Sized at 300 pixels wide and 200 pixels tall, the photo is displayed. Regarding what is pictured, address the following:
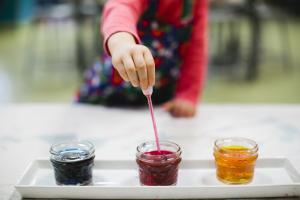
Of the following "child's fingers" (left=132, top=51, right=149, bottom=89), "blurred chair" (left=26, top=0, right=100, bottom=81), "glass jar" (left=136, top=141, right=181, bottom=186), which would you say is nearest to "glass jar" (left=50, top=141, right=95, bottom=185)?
"glass jar" (left=136, top=141, right=181, bottom=186)

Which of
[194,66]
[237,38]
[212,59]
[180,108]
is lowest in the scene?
[212,59]

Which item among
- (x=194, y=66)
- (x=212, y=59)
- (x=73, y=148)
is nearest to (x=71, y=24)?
(x=212, y=59)

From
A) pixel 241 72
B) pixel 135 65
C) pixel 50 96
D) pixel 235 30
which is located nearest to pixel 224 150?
pixel 135 65

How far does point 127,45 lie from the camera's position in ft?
2.95

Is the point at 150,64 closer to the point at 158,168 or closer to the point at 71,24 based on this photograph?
the point at 158,168

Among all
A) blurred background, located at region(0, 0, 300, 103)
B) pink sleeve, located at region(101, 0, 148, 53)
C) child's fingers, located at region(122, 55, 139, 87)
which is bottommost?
blurred background, located at region(0, 0, 300, 103)

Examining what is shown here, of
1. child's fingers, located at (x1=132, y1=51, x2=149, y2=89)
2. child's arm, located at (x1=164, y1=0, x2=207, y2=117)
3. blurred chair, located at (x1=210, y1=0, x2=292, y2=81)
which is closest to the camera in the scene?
child's fingers, located at (x1=132, y1=51, x2=149, y2=89)

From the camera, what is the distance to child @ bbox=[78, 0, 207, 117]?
1392mm

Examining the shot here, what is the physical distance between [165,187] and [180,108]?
61 centimetres

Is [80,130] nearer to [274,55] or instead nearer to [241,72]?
[241,72]

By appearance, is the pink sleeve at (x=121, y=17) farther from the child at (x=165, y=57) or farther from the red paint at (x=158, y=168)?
the red paint at (x=158, y=168)

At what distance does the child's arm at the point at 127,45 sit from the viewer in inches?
33.4

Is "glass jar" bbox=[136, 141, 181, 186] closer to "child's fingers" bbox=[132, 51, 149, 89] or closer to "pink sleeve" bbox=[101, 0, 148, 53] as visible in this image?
"child's fingers" bbox=[132, 51, 149, 89]

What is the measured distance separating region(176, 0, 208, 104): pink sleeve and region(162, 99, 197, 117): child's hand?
0.17 feet
